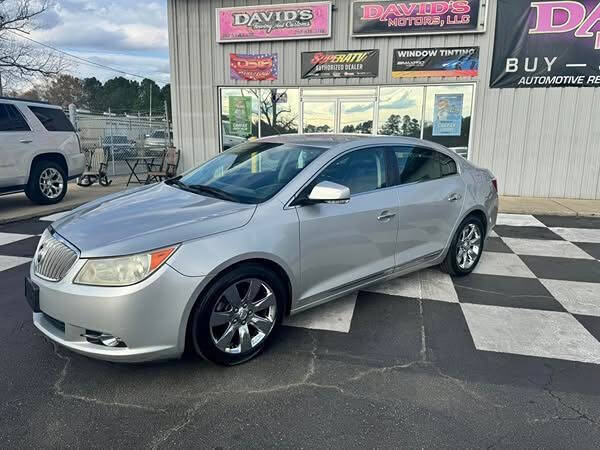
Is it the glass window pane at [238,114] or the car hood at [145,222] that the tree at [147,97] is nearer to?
the glass window pane at [238,114]

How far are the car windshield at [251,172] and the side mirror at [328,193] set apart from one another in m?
0.27

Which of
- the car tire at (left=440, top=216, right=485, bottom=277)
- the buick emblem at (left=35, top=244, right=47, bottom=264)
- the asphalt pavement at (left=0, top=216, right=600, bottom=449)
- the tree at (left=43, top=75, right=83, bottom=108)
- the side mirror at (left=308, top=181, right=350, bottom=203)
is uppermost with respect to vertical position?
the tree at (left=43, top=75, right=83, bottom=108)

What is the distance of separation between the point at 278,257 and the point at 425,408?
127cm

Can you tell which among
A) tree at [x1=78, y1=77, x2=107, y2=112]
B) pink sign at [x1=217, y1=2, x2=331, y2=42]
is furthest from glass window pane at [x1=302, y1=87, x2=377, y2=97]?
tree at [x1=78, y1=77, x2=107, y2=112]

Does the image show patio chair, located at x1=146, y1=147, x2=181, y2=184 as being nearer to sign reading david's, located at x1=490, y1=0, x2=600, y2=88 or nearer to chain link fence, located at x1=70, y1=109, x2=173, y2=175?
chain link fence, located at x1=70, y1=109, x2=173, y2=175

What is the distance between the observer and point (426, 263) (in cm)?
426

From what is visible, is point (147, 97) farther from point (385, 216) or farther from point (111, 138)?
point (385, 216)

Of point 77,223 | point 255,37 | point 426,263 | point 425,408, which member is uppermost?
point 255,37

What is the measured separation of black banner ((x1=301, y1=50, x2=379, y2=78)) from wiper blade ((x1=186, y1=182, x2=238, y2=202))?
7573mm

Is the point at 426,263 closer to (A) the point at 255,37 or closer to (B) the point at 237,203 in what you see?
(B) the point at 237,203

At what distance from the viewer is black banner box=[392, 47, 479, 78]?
9625 millimetres

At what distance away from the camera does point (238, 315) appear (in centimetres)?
284

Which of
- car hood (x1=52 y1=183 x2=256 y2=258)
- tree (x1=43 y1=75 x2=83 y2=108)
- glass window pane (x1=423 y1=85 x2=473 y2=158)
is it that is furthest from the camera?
tree (x1=43 y1=75 x2=83 y2=108)

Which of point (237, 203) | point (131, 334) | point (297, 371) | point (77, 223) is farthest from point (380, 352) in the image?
point (77, 223)
